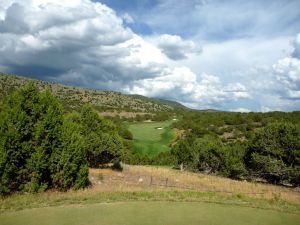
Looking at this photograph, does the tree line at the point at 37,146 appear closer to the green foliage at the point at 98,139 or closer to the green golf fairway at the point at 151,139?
the green foliage at the point at 98,139

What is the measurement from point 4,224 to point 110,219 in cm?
314

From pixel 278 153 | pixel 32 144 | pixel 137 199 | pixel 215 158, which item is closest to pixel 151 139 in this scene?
pixel 215 158

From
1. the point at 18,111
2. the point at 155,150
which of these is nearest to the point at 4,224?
the point at 18,111

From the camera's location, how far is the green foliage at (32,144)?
18.0 metres

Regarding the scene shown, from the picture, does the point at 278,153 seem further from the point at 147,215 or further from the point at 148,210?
the point at 147,215

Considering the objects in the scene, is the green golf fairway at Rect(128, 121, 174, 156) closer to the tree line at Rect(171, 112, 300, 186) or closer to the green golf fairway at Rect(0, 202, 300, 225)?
the tree line at Rect(171, 112, 300, 186)

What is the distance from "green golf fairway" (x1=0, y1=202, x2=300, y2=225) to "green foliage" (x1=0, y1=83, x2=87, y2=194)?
5515 mm

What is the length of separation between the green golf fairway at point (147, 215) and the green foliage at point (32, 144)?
5515 millimetres

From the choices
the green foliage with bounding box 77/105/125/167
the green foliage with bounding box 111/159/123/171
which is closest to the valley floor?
the green foliage with bounding box 77/105/125/167

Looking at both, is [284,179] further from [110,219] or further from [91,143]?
[110,219]

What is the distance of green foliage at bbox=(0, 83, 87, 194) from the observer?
1795cm

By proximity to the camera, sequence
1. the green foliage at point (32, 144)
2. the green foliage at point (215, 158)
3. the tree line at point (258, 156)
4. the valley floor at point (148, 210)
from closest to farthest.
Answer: the valley floor at point (148, 210)
the green foliage at point (32, 144)
the tree line at point (258, 156)
the green foliage at point (215, 158)

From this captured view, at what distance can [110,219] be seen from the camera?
11609 millimetres

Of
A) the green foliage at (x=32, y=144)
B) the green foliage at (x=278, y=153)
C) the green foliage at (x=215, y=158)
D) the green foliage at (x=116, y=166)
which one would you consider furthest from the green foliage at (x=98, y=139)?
the green foliage at (x=278, y=153)
